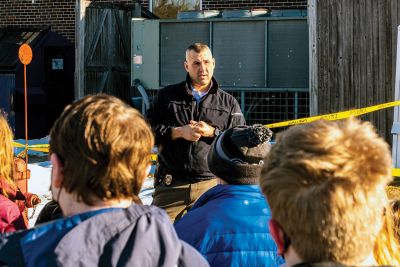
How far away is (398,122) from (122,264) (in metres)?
8.42

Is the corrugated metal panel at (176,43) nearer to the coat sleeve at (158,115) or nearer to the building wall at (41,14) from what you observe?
the building wall at (41,14)

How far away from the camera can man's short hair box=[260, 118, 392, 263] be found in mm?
1683

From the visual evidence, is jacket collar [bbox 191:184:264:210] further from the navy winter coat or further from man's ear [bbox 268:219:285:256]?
man's ear [bbox 268:219:285:256]

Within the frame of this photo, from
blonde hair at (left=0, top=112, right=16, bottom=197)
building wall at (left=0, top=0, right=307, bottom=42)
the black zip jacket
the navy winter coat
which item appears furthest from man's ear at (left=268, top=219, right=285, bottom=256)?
building wall at (left=0, top=0, right=307, bottom=42)

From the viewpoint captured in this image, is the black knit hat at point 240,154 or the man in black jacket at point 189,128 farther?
the man in black jacket at point 189,128

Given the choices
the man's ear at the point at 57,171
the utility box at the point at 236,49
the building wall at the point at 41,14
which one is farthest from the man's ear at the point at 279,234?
the building wall at the point at 41,14

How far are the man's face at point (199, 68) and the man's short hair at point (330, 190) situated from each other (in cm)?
353

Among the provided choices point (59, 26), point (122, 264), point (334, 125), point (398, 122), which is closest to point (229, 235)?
point (122, 264)

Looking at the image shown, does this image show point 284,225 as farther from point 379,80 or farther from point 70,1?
point 70,1

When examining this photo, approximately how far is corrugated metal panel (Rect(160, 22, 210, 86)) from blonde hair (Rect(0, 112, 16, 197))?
28.5ft

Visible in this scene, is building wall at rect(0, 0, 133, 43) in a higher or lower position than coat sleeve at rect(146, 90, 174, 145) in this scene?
higher

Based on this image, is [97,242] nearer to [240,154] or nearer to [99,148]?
[99,148]

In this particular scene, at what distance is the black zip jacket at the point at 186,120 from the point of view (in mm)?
5105

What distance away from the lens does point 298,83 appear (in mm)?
11477
